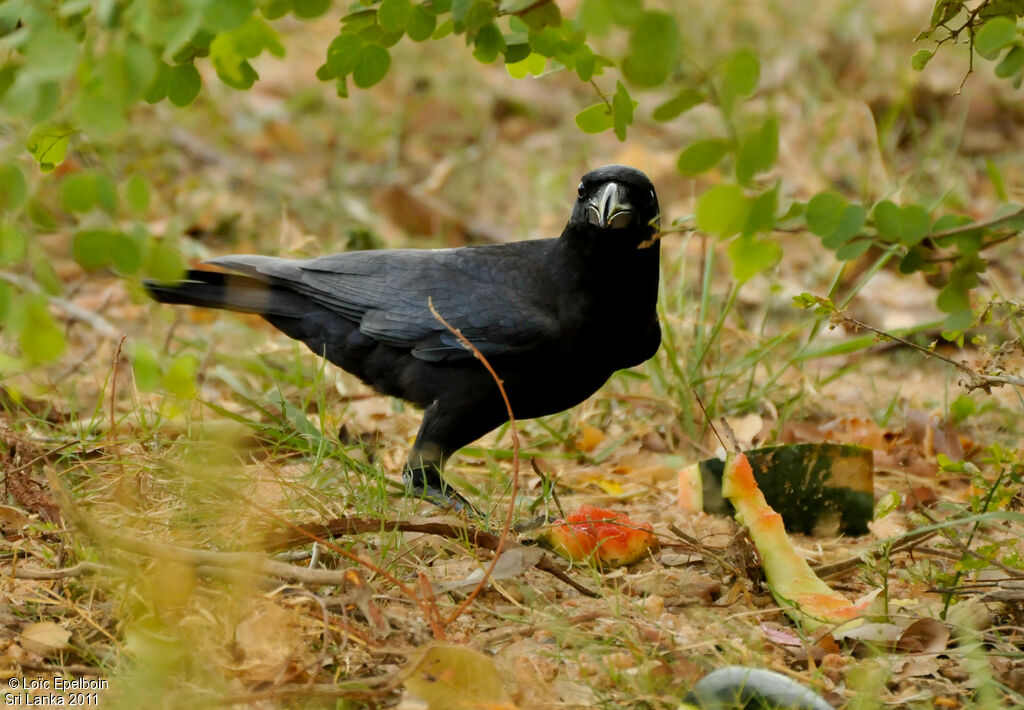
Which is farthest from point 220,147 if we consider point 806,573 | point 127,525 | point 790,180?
point 806,573

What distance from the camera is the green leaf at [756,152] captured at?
6.03 feet

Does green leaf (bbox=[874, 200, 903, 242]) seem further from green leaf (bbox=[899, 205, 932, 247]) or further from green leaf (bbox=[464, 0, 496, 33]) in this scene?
green leaf (bbox=[464, 0, 496, 33])

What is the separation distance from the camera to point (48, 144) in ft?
7.55

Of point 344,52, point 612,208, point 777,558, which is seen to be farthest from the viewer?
point 612,208

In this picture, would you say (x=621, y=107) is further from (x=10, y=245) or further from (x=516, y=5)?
(x=10, y=245)

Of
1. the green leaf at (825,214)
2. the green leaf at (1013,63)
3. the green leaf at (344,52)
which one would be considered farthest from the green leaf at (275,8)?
the green leaf at (1013,63)

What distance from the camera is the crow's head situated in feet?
11.7

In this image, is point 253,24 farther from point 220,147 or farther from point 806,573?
point 220,147

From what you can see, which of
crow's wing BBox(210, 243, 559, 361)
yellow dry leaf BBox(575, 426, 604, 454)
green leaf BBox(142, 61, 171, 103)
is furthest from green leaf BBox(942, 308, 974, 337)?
yellow dry leaf BBox(575, 426, 604, 454)

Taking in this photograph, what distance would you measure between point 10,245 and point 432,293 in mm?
2432

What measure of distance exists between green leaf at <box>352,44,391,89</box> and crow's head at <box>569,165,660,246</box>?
3.69 feet

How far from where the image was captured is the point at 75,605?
2549mm

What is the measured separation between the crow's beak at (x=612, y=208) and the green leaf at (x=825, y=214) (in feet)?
4.85

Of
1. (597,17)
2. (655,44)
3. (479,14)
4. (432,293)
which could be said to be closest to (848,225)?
(655,44)
